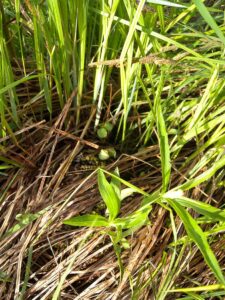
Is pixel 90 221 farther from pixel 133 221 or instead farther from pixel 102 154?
pixel 102 154

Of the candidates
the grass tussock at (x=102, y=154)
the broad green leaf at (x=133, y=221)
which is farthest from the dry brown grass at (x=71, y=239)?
the broad green leaf at (x=133, y=221)

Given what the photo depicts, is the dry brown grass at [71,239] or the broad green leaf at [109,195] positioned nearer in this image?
the broad green leaf at [109,195]

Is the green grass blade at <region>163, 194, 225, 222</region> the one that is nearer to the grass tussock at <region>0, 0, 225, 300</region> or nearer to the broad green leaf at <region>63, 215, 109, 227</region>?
the grass tussock at <region>0, 0, 225, 300</region>

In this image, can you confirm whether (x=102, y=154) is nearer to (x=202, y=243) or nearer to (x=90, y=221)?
(x=90, y=221)

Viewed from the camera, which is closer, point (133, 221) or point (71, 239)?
point (133, 221)

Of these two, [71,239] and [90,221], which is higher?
[90,221]

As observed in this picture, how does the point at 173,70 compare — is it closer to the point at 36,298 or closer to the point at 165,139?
the point at 165,139

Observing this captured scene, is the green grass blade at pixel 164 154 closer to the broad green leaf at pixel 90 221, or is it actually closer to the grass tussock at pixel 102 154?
the grass tussock at pixel 102 154

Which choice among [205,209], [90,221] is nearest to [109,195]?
[90,221]

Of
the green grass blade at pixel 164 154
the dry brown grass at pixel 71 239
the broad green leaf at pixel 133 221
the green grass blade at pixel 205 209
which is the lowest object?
the dry brown grass at pixel 71 239

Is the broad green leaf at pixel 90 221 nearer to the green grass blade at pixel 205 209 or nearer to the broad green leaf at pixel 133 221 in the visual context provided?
the broad green leaf at pixel 133 221

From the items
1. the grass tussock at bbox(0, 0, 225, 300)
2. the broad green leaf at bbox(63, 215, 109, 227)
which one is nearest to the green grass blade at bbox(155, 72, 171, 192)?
the grass tussock at bbox(0, 0, 225, 300)

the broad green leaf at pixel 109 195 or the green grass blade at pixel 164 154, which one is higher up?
the green grass blade at pixel 164 154
